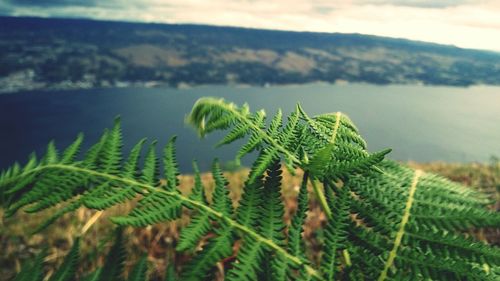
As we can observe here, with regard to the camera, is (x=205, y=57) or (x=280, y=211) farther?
(x=205, y=57)

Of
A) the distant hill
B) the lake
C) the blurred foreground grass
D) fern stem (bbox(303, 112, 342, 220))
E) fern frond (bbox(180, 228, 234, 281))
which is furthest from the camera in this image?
the distant hill

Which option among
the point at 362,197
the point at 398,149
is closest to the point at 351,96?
the point at 398,149

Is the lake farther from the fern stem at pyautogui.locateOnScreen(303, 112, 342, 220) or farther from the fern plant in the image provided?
the fern plant

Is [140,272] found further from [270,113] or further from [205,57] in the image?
[205,57]

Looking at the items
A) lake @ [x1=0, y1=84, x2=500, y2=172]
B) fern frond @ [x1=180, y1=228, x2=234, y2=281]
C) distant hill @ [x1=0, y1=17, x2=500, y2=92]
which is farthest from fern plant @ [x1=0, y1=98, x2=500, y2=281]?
distant hill @ [x1=0, y1=17, x2=500, y2=92]

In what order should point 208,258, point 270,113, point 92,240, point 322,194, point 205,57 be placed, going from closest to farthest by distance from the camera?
point 208,258 < point 322,194 < point 92,240 < point 270,113 < point 205,57

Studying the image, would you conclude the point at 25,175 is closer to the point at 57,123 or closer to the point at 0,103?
the point at 57,123

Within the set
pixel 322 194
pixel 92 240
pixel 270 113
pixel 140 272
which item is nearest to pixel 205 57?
pixel 270 113
